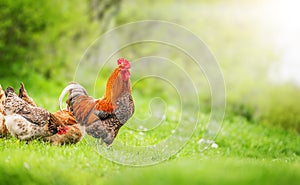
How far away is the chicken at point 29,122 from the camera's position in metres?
7.30

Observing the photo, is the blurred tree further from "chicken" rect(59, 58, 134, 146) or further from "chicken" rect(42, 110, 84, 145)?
"chicken" rect(59, 58, 134, 146)

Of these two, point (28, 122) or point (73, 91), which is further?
point (73, 91)

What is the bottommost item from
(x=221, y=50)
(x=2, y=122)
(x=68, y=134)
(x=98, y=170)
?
(x=98, y=170)

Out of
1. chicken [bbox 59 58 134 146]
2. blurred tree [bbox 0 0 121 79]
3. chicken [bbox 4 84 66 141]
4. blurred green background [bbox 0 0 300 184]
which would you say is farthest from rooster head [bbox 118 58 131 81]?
blurred tree [bbox 0 0 121 79]

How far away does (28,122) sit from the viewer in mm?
7309

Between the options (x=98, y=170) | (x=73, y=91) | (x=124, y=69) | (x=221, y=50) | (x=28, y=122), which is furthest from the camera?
(x=221, y=50)

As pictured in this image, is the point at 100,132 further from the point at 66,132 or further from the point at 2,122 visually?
the point at 2,122

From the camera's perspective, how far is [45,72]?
17375mm

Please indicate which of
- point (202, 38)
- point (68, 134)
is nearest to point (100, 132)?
point (68, 134)

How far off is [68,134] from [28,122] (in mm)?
547

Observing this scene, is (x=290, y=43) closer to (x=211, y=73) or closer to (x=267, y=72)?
(x=267, y=72)

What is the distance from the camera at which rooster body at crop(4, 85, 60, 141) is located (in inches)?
287

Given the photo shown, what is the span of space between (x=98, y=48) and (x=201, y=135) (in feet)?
30.3

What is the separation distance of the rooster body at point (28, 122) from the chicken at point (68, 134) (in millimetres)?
89
